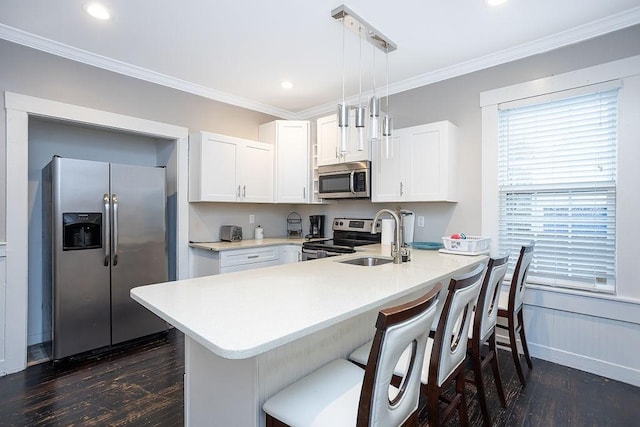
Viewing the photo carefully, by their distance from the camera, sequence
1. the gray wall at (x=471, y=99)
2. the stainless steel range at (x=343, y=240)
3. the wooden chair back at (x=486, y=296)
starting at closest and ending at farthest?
the wooden chair back at (x=486, y=296) → the gray wall at (x=471, y=99) → the stainless steel range at (x=343, y=240)

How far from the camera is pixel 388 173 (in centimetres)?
345

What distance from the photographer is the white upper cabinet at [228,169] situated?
3547 mm

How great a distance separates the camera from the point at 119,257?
9.68 ft

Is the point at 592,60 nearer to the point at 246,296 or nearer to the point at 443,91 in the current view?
the point at 443,91

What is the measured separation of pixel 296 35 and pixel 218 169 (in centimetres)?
167

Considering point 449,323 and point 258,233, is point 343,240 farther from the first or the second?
point 449,323

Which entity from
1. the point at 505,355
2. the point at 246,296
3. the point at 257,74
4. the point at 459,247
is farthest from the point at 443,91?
the point at 246,296

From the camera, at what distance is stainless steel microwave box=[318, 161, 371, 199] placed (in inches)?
142

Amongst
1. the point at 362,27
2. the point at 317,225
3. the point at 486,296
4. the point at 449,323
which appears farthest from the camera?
the point at 317,225

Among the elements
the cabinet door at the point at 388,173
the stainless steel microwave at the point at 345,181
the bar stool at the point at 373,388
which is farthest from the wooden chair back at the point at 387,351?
the stainless steel microwave at the point at 345,181

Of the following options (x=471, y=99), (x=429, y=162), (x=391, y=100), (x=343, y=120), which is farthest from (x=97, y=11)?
(x=471, y=99)

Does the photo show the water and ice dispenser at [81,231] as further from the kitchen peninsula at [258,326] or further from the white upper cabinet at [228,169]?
the kitchen peninsula at [258,326]

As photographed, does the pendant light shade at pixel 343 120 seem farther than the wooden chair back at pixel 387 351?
Yes

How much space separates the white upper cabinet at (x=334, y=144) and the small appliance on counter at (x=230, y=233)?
129 centimetres
